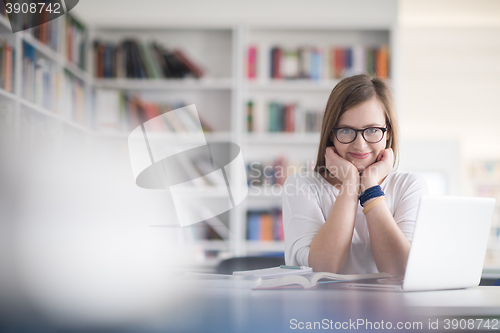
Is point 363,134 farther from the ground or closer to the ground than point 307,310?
farther from the ground

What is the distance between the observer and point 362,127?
46.5 inches

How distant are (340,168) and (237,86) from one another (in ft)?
6.29

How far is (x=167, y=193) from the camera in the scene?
10.0ft

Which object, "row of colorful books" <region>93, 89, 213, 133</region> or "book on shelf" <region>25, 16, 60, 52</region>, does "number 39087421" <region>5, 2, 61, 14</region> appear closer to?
"book on shelf" <region>25, 16, 60, 52</region>

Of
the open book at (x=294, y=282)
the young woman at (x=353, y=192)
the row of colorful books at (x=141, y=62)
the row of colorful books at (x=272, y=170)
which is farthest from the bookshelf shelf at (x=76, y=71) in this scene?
the open book at (x=294, y=282)

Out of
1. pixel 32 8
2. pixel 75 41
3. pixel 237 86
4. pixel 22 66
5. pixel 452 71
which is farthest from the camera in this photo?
pixel 452 71

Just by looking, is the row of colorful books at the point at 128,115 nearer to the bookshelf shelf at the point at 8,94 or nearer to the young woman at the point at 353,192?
the bookshelf shelf at the point at 8,94

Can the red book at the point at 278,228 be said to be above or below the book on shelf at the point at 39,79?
below

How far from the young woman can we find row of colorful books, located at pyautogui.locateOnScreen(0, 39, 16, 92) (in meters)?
1.64

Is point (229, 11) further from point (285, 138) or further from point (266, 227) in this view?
point (266, 227)

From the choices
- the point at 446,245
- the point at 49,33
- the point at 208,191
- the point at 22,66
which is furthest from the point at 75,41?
the point at 446,245

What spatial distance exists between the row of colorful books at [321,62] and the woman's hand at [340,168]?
1.85 m

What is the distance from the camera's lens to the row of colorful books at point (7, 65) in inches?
80.7

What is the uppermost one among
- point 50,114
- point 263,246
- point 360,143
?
point 50,114
